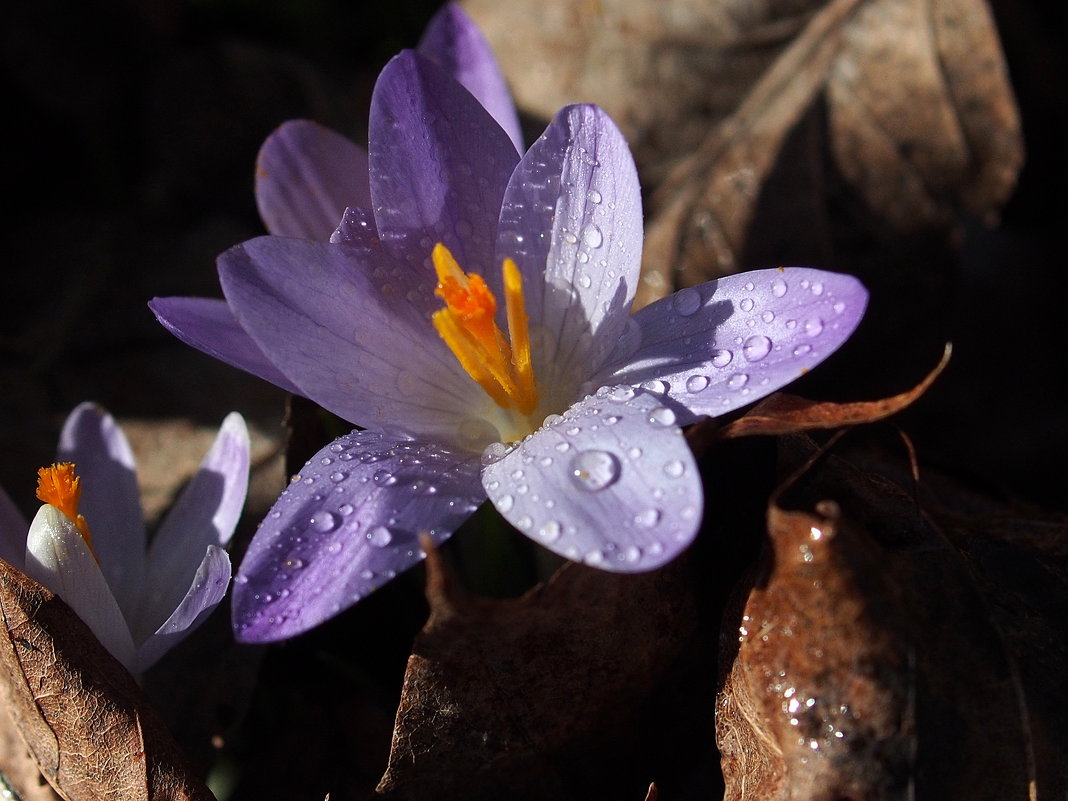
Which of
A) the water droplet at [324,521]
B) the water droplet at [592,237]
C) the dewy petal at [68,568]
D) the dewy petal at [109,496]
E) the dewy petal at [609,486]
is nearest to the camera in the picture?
the dewy petal at [609,486]

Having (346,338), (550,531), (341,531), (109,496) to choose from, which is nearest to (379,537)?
(341,531)

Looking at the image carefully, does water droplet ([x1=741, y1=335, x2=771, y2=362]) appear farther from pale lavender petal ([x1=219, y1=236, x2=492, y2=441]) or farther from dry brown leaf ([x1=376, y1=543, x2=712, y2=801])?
pale lavender petal ([x1=219, y1=236, x2=492, y2=441])

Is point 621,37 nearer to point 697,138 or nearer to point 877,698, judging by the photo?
point 697,138

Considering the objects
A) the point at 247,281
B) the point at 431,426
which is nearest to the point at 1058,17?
the point at 431,426

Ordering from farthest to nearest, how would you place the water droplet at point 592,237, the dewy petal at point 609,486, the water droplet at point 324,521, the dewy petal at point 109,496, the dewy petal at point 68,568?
the dewy petal at point 109,496 → the water droplet at point 592,237 → the dewy petal at point 68,568 → the water droplet at point 324,521 → the dewy petal at point 609,486

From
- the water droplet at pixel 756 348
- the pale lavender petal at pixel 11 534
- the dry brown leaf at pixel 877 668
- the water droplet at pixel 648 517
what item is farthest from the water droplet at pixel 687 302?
the pale lavender petal at pixel 11 534

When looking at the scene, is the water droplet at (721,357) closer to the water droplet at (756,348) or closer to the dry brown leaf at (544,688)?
the water droplet at (756,348)

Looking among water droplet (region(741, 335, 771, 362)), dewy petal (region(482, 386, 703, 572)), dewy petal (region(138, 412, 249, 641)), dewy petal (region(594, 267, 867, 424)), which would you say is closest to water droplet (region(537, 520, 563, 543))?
dewy petal (region(482, 386, 703, 572))
